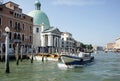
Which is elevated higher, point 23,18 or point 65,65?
point 23,18

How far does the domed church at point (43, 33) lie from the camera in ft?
207

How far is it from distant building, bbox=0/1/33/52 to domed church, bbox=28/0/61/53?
12.8 m

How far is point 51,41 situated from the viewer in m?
63.2

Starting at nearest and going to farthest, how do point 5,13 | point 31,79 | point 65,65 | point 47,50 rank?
point 31,79 < point 65,65 < point 5,13 < point 47,50

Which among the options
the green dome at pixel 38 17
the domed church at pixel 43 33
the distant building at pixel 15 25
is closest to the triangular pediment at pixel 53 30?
the domed church at pixel 43 33

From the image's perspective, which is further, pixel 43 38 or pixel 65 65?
pixel 43 38

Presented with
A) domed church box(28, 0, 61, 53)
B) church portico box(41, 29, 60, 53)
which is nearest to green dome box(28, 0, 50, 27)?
domed church box(28, 0, 61, 53)

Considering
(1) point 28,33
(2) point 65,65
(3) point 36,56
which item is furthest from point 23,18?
(2) point 65,65

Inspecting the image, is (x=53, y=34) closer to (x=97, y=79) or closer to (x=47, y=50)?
(x=47, y=50)

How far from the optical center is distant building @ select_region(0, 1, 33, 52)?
40881 mm

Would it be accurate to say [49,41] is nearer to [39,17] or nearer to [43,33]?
[43,33]

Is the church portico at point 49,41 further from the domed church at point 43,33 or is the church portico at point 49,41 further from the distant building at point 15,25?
the distant building at point 15,25

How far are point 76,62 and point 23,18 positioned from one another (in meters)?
20.0

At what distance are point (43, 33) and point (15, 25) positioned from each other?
65.4ft
